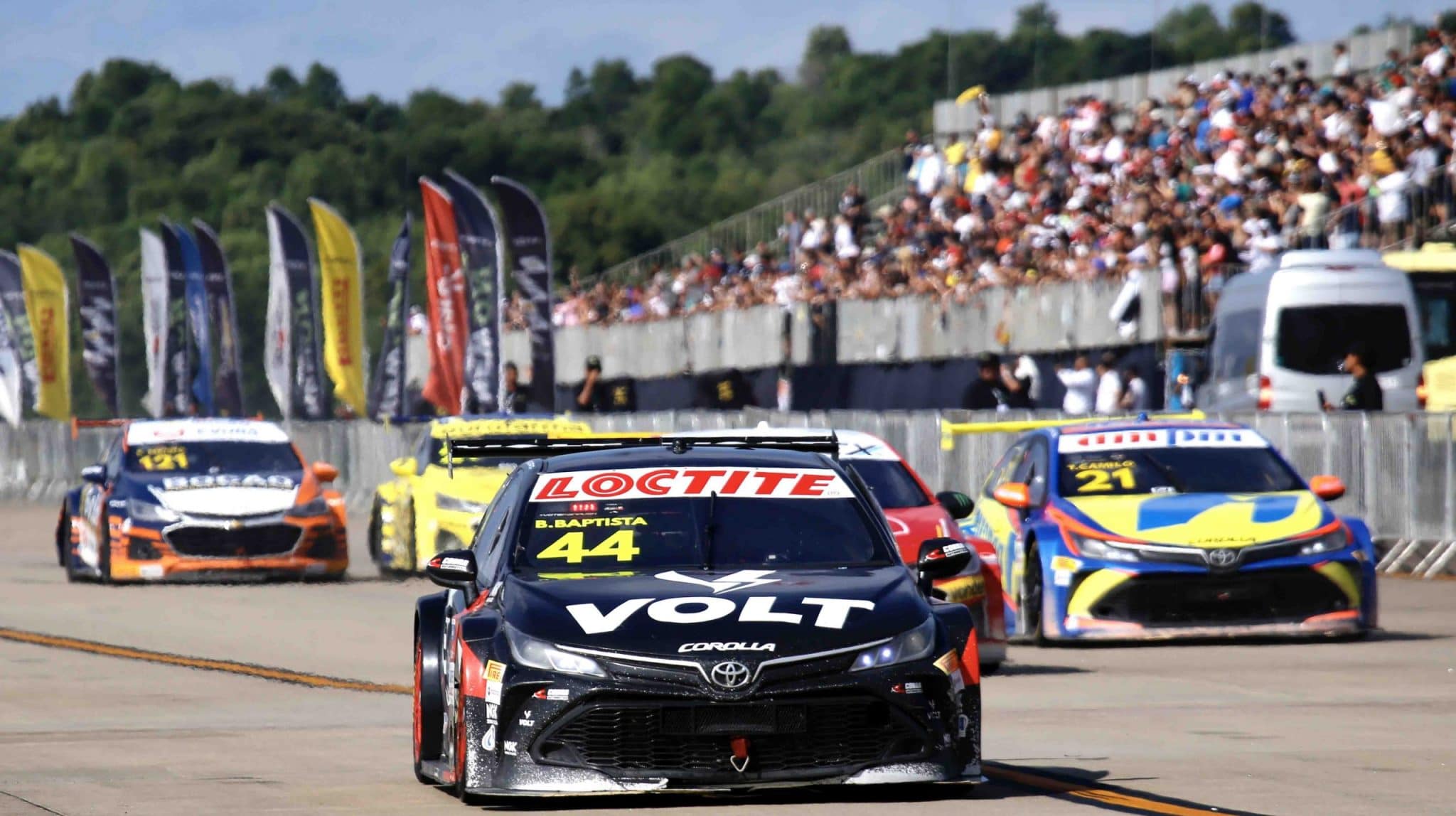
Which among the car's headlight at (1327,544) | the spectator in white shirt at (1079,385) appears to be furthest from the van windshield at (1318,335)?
the car's headlight at (1327,544)

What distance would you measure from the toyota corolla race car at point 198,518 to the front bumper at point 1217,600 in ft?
32.1

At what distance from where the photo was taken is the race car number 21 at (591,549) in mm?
9789

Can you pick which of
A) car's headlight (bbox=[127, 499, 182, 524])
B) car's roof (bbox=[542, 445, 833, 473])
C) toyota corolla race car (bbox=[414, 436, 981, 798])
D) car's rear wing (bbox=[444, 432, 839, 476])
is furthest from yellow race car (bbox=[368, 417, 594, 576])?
toyota corolla race car (bbox=[414, 436, 981, 798])

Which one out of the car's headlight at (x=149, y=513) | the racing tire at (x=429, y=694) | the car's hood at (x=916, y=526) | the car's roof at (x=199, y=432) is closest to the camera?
the racing tire at (x=429, y=694)

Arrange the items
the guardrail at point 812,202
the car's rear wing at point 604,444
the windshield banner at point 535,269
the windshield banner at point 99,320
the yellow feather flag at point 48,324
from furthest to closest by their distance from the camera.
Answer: the guardrail at point 812,202
the yellow feather flag at point 48,324
the windshield banner at point 99,320
the windshield banner at point 535,269
the car's rear wing at point 604,444

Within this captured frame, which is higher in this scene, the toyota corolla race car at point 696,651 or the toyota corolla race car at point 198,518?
the toyota corolla race car at point 696,651

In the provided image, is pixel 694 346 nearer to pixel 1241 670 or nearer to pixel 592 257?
pixel 1241 670

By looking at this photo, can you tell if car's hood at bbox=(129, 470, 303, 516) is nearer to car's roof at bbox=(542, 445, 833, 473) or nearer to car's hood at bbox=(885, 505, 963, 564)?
car's hood at bbox=(885, 505, 963, 564)

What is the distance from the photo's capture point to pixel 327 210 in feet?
143

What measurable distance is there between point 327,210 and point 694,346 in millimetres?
7149

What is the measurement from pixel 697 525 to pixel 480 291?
1111 inches

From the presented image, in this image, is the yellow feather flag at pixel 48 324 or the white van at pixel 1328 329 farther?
the yellow feather flag at pixel 48 324

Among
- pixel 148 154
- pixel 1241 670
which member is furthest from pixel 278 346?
pixel 148 154

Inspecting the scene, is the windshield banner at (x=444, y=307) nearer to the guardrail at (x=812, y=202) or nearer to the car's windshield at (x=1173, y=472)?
the guardrail at (x=812, y=202)
